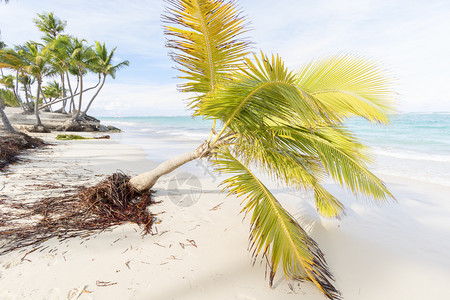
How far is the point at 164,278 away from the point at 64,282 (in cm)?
90

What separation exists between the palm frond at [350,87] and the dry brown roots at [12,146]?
268 inches

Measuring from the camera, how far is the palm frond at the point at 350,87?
1844 mm

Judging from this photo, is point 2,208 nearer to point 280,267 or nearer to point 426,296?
point 280,267

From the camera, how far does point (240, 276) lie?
2.12 m

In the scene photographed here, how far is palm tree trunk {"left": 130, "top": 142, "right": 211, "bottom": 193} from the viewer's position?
2.86 metres

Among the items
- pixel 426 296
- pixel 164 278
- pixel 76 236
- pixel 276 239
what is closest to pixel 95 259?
pixel 76 236

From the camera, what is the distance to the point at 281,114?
2.51 meters

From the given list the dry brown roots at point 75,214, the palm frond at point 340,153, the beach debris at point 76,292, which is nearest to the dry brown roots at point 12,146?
the dry brown roots at point 75,214

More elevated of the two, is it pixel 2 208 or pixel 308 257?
pixel 308 257

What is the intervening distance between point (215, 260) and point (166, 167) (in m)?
1.59

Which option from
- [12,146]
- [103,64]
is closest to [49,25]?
[103,64]

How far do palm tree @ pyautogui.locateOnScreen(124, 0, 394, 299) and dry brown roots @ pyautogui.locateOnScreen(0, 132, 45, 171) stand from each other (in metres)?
5.46

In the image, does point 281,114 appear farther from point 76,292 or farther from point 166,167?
point 76,292

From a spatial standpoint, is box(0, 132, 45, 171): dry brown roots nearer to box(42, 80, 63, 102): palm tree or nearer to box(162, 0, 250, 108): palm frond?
box(162, 0, 250, 108): palm frond
